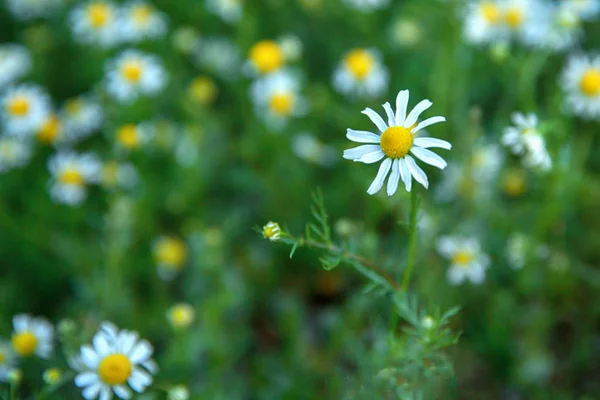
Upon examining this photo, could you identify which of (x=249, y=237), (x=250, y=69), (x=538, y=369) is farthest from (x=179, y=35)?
(x=538, y=369)

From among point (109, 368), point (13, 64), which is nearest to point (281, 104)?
point (13, 64)

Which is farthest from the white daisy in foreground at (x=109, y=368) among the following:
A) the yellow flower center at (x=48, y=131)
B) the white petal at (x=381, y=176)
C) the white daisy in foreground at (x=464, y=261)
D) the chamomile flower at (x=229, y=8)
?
the chamomile flower at (x=229, y=8)

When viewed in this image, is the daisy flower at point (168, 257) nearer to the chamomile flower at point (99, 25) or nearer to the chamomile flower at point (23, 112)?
the chamomile flower at point (23, 112)

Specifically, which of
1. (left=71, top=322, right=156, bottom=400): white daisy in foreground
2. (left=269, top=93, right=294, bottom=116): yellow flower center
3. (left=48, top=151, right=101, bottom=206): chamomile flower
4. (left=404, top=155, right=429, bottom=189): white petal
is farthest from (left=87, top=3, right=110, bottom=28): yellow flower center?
(left=404, top=155, right=429, bottom=189): white petal

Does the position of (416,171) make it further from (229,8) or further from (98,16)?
(98,16)

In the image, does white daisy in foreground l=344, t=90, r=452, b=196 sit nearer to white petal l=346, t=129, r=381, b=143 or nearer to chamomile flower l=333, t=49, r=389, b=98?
white petal l=346, t=129, r=381, b=143

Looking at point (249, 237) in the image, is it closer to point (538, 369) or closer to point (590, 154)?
point (538, 369)
